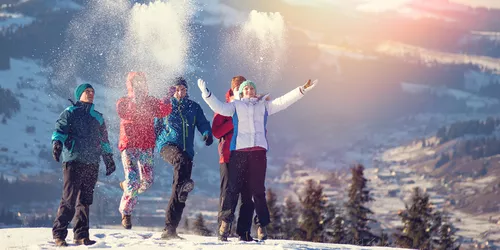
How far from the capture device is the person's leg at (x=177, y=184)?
14305 mm

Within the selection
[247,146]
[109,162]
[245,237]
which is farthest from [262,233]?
[109,162]

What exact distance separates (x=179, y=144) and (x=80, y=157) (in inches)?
75.7

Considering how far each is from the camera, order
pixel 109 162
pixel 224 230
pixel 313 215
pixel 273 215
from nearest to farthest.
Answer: pixel 109 162 < pixel 224 230 < pixel 313 215 < pixel 273 215

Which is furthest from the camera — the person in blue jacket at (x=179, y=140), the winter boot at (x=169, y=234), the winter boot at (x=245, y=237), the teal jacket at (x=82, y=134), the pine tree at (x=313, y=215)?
the pine tree at (x=313, y=215)

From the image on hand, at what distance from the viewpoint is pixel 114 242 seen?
571 inches

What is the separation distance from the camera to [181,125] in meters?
14.8

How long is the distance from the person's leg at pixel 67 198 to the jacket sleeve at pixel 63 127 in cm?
55

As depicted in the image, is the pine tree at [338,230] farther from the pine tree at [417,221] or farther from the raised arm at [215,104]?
→ the raised arm at [215,104]

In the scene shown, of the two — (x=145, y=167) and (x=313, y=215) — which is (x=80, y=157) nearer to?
(x=145, y=167)

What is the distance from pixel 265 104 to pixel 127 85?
2769 mm

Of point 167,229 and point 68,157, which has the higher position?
point 68,157

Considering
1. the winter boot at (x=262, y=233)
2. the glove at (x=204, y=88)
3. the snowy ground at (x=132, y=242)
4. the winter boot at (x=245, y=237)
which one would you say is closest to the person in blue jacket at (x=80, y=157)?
the snowy ground at (x=132, y=242)

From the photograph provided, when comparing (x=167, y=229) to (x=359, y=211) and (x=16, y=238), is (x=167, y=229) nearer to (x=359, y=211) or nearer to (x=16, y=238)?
(x=16, y=238)

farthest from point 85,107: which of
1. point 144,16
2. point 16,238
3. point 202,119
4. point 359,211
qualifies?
point 359,211
